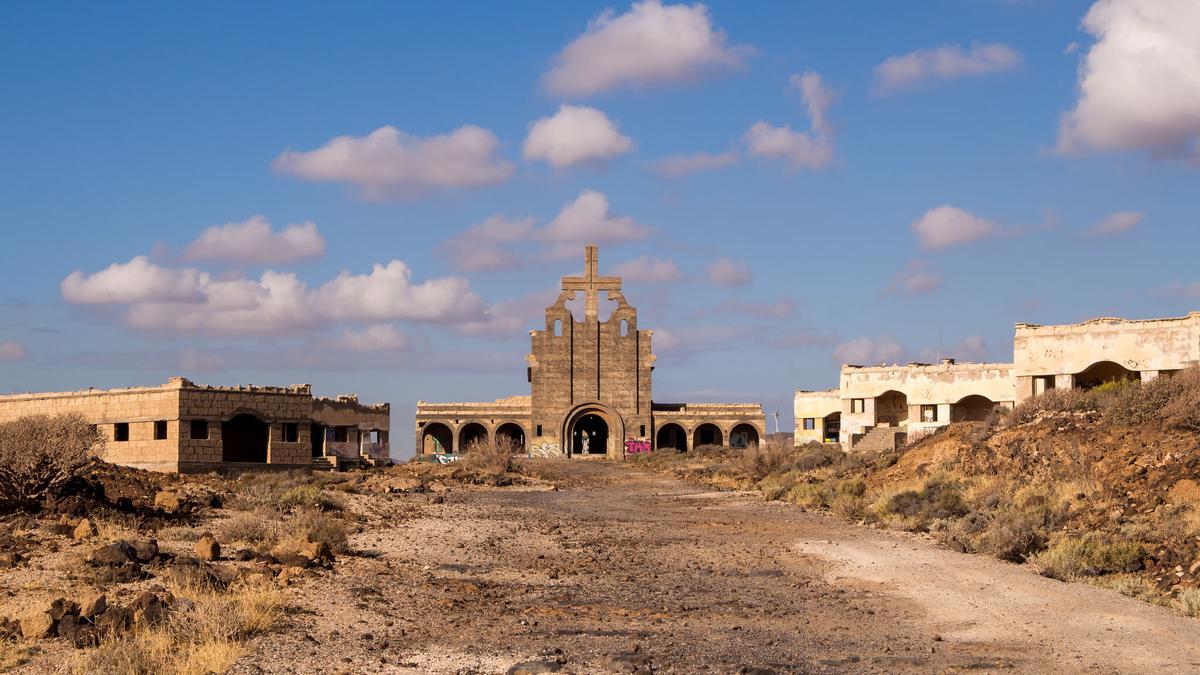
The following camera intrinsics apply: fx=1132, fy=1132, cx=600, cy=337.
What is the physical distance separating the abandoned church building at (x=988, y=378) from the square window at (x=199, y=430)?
→ 76.1 ft

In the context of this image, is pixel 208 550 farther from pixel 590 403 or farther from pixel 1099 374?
pixel 590 403

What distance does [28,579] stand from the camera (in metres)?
12.6

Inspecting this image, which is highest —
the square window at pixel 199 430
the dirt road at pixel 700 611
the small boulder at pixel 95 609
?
the square window at pixel 199 430

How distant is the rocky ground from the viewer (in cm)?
1010

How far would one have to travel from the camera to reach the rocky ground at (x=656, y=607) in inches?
398

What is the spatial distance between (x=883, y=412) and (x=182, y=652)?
1923 inches

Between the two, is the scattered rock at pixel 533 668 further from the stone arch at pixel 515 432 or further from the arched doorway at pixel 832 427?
the stone arch at pixel 515 432

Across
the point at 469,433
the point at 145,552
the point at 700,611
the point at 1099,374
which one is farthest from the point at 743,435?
the point at 145,552

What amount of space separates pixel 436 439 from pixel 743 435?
72.1 feet

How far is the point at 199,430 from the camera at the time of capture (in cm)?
3444

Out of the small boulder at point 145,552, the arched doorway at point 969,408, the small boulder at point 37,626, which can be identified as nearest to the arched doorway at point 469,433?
the arched doorway at point 969,408

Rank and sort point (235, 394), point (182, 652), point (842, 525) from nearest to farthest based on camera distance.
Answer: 1. point (182, 652)
2. point (842, 525)
3. point (235, 394)

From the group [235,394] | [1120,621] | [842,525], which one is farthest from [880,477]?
[235,394]

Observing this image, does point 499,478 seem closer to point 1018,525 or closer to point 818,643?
point 1018,525
